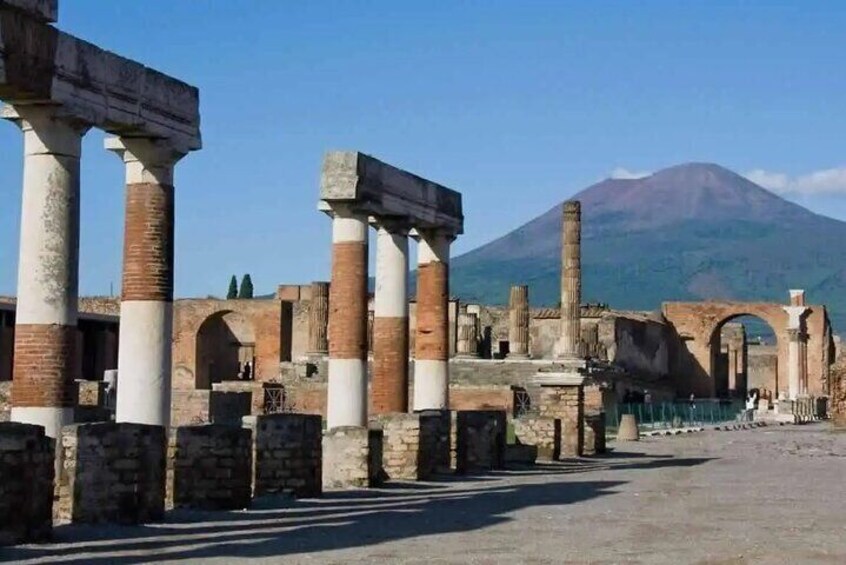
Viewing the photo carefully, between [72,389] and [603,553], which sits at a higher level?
[72,389]

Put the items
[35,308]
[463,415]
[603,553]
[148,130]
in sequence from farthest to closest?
[463,415]
[148,130]
[35,308]
[603,553]

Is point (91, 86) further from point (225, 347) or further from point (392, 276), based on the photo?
point (225, 347)

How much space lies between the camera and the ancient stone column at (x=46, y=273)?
14141 mm

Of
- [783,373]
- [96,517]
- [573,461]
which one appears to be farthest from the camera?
[783,373]

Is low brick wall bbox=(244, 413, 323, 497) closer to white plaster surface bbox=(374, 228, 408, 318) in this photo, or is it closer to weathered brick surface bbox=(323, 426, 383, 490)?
weathered brick surface bbox=(323, 426, 383, 490)

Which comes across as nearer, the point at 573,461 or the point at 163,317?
the point at 163,317

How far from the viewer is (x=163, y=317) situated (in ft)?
52.3

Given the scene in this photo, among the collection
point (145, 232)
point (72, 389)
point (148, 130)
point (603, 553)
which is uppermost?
point (148, 130)

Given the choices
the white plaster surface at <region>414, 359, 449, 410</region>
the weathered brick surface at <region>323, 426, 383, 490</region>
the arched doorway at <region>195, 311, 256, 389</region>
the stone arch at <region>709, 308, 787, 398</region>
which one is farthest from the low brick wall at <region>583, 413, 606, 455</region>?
the stone arch at <region>709, 308, 787, 398</region>

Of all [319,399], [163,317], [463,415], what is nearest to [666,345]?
[319,399]

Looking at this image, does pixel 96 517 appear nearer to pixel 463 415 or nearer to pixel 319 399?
pixel 463 415

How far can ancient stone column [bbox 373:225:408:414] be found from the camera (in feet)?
73.5

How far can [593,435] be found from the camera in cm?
2780

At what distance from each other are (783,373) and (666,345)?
9.37m
